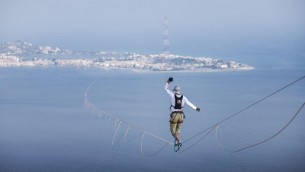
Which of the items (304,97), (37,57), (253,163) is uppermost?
(37,57)

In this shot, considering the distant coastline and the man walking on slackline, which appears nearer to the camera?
the man walking on slackline

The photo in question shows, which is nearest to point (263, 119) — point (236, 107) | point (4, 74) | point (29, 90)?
point (236, 107)

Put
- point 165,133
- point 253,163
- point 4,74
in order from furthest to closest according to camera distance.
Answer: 1. point 4,74
2. point 165,133
3. point 253,163

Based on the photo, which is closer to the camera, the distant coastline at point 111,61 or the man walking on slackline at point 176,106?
the man walking on slackline at point 176,106

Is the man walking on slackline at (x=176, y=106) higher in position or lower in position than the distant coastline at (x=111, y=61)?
lower

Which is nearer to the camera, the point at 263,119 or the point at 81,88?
the point at 263,119

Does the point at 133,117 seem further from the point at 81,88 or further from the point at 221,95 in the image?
the point at 81,88

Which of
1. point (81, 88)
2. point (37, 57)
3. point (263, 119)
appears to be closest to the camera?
point (263, 119)

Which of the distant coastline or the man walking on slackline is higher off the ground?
the distant coastline
